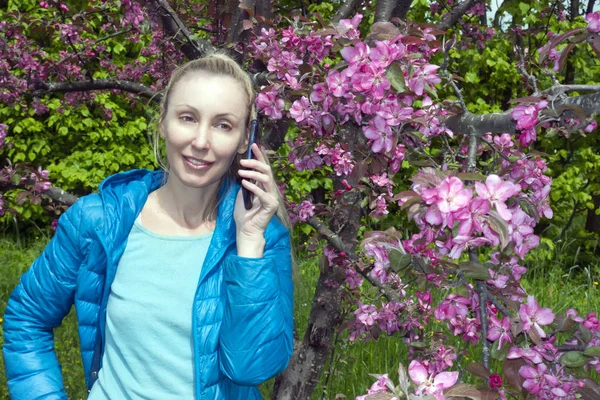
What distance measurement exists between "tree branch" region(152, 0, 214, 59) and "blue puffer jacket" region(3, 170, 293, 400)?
1111mm

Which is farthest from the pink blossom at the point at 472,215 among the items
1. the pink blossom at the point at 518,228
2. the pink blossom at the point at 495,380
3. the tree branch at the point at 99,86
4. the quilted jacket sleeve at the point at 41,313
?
the tree branch at the point at 99,86

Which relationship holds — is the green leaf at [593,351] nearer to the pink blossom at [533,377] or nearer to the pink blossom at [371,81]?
the pink blossom at [533,377]

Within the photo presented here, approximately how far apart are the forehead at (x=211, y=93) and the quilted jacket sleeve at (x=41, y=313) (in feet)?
1.19

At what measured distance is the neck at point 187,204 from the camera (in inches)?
70.9

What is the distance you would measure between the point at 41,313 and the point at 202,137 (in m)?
0.58

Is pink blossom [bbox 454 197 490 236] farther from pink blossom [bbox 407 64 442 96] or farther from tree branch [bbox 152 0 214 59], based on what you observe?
tree branch [bbox 152 0 214 59]

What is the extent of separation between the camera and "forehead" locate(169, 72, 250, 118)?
1.70 metres

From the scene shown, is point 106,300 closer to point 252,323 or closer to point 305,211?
point 252,323

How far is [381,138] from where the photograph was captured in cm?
181

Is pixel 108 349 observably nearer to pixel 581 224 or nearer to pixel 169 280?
pixel 169 280

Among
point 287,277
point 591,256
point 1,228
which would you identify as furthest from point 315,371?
point 1,228

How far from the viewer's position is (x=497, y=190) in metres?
1.24

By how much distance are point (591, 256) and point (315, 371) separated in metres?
5.01

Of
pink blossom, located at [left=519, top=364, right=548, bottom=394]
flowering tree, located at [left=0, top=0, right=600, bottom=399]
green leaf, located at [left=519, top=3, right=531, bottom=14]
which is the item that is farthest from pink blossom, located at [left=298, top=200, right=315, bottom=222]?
green leaf, located at [left=519, top=3, right=531, bottom=14]
